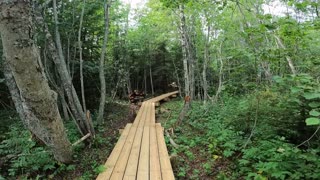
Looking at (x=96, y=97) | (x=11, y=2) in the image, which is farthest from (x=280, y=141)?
(x=96, y=97)

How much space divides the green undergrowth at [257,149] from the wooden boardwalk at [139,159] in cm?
39

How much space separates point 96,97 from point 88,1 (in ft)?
15.6

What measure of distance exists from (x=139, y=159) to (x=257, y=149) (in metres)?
2.28

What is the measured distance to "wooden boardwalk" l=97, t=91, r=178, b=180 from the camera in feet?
12.6

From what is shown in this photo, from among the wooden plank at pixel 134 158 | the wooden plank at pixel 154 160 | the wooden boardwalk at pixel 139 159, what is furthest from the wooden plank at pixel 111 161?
the wooden plank at pixel 154 160

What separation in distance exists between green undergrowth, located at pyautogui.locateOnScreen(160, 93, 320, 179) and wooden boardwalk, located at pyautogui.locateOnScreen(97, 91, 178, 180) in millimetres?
388

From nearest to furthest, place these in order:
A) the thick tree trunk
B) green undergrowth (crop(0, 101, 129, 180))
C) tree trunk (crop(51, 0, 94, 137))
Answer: the thick tree trunk
green undergrowth (crop(0, 101, 129, 180))
tree trunk (crop(51, 0, 94, 137))

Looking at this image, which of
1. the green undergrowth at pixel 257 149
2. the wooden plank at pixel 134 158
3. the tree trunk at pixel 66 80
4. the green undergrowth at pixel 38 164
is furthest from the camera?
the tree trunk at pixel 66 80

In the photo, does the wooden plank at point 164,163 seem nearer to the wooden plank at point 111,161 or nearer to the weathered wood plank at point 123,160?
the weathered wood plank at point 123,160

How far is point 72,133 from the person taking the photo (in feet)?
23.2

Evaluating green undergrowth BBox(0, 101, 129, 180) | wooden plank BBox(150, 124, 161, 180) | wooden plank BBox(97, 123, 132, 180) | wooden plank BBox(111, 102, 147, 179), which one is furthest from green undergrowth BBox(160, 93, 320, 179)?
green undergrowth BBox(0, 101, 129, 180)

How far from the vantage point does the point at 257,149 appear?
14.7 feet

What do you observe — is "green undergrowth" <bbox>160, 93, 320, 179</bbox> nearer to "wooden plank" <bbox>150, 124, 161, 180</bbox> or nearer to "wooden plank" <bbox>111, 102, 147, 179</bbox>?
"wooden plank" <bbox>150, 124, 161, 180</bbox>

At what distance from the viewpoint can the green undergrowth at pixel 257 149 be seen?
3.69 metres
